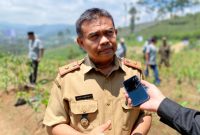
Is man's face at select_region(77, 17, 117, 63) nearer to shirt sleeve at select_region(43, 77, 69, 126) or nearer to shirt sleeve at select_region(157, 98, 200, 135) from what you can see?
shirt sleeve at select_region(43, 77, 69, 126)

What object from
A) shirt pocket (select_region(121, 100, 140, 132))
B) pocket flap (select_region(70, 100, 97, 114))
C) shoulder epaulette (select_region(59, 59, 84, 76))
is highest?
shoulder epaulette (select_region(59, 59, 84, 76))

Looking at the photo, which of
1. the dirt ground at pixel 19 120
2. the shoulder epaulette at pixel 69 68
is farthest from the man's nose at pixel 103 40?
the dirt ground at pixel 19 120

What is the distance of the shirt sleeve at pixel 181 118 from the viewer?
2000 millimetres

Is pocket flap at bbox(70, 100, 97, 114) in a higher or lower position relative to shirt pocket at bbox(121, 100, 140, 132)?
higher

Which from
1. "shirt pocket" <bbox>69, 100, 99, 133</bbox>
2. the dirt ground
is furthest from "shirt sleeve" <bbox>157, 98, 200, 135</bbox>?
the dirt ground

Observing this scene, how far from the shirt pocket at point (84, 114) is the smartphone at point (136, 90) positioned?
0.29 m

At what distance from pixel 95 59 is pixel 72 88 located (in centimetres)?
23

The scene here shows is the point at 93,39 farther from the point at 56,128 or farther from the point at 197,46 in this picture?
the point at 197,46

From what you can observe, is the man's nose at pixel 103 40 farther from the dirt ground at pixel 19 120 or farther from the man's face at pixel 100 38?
the dirt ground at pixel 19 120

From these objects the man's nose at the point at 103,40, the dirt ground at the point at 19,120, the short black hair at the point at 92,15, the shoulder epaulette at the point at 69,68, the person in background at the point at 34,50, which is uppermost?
the short black hair at the point at 92,15

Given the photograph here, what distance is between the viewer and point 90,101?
2.46 metres

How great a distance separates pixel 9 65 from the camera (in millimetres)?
10352

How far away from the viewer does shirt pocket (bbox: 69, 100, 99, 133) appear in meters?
2.44

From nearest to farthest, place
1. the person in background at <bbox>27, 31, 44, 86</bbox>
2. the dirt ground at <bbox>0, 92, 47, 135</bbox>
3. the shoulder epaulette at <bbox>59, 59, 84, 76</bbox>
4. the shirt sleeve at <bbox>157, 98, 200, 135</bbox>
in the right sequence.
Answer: the shirt sleeve at <bbox>157, 98, 200, 135</bbox>, the shoulder epaulette at <bbox>59, 59, 84, 76</bbox>, the dirt ground at <bbox>0, 92, 47, 135</bbox>, the person in background at <bbox>27, 31, 44, 86</bbox>
